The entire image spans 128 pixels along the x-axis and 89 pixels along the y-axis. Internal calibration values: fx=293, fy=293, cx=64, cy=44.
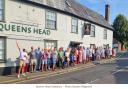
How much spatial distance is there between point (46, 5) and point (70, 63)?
553 cm

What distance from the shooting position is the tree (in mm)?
66188

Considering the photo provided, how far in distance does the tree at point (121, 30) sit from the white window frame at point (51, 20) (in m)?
43.4

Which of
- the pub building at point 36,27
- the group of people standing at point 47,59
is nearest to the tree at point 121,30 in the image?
the pub building at point 36,27

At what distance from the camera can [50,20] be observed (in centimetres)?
2341

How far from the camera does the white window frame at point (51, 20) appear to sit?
906 inches

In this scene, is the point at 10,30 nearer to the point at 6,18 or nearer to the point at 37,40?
the point at 6,18

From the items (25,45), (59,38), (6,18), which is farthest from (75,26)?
(6,18)

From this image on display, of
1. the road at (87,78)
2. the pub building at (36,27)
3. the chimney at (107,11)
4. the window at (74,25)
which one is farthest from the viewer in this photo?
the chimney at (107,11)

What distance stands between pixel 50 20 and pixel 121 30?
46120 millimetres

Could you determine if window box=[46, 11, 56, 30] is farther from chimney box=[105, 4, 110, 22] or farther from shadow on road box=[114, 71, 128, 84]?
chimney box=[105, 4, 110, 22]

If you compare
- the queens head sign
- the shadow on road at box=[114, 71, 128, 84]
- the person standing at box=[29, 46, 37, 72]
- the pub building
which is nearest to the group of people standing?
the person standing at box=[29, 46, 37, 72]

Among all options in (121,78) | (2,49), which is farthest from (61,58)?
(121,78)

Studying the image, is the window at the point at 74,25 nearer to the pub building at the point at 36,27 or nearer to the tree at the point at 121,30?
the pub building at the point at 36,27

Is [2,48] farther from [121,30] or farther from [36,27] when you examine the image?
[121,30]
